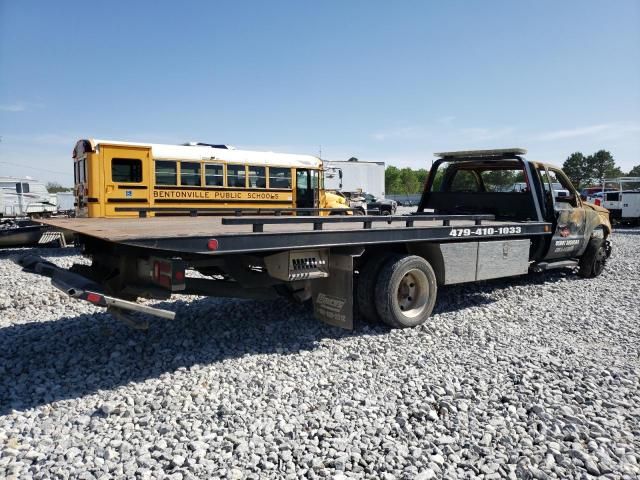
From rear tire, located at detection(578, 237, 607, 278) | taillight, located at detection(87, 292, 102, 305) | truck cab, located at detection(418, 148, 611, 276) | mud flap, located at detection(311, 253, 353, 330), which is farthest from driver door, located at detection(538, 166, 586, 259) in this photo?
taillight, located at detection(87, 292, 102, 305)

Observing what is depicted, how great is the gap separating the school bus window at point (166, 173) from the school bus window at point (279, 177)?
2.73m

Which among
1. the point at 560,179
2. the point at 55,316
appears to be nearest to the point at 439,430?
the point at 55,316

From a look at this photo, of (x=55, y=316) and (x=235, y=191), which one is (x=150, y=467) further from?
(x=235, y=191)

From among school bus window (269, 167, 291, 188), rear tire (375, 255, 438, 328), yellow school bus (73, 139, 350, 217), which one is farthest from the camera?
school bus window (269, 167, 291, 188)

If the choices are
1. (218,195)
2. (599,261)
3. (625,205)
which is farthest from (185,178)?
(625,205)

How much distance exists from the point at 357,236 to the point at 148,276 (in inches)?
81.0

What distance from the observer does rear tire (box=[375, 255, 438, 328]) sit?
17.9ft

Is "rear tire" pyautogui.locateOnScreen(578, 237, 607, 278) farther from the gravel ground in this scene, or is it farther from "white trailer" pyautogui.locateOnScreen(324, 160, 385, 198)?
"white trailer" pyautogui.locateOnScreen(324, 160, 385, 198)

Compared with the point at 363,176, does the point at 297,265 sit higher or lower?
lower

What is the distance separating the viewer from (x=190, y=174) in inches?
505

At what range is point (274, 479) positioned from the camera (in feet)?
9.20

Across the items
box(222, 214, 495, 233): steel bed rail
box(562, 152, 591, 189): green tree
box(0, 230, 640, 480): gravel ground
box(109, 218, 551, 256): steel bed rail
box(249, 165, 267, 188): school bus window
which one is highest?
box(562, 152, 591, 189): green tree

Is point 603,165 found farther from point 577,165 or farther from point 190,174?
point 190,174

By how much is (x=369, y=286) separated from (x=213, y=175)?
28.3 ft
